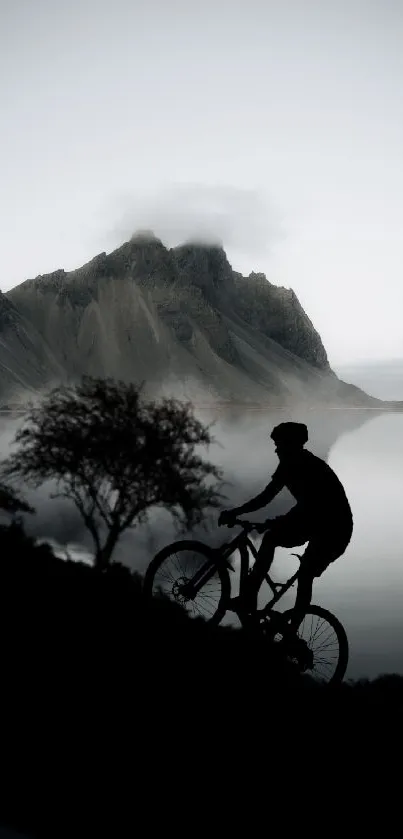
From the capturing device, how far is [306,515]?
8.14m

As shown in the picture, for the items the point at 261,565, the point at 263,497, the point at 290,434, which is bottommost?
the point at 261,565

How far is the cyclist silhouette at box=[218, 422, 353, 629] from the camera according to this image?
8078 millimetres

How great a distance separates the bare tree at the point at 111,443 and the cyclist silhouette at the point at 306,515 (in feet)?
62.8

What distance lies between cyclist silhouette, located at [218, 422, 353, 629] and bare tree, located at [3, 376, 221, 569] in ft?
62.8

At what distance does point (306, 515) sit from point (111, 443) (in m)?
21.1

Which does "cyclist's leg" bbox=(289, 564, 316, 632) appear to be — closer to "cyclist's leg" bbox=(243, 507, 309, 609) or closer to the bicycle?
the bicycle

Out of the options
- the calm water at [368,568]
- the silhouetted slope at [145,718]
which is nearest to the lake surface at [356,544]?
the calm water at [368,568]

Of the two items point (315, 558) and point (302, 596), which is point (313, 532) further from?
point (302, 596)

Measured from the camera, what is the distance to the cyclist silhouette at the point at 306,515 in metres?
8.08

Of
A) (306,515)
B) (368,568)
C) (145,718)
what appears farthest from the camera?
(368,568)

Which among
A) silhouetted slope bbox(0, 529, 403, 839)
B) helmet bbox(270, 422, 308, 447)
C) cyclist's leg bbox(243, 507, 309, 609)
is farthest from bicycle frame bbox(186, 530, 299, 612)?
helmet bbox(270, 422, 308, 447)

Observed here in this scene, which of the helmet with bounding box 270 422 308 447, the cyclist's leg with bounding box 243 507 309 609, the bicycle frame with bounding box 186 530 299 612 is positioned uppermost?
the helmet with bounding box 270 422 308 447

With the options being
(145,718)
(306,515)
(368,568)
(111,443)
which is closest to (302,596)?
(306,515)

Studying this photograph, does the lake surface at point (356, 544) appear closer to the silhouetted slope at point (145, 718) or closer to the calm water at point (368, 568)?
the calm water at point (368, 568)
